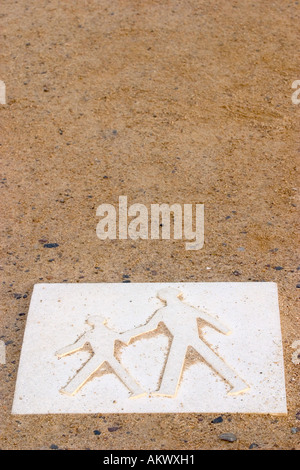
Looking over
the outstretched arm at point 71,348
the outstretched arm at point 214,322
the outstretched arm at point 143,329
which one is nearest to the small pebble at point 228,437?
the outstretched arm at point 214,322

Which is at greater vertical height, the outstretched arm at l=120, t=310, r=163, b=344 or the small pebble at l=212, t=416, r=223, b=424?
the outstretched arm at l=120, t=310, r=163, b=344

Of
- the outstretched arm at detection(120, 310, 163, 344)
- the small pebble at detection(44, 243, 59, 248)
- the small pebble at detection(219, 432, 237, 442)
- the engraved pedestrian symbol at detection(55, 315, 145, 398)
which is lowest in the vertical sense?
the small pebble at detection(219, 432, 237, 442)

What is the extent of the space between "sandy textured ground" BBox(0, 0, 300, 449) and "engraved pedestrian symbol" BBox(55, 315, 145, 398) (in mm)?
148

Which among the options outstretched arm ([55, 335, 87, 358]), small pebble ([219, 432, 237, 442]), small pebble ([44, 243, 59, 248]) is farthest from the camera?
small pebble ([44, 243, 59, 248])

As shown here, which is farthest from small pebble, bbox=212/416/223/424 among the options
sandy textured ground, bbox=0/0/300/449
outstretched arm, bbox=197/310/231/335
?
outstretched arm, bbox=197/310/231/335

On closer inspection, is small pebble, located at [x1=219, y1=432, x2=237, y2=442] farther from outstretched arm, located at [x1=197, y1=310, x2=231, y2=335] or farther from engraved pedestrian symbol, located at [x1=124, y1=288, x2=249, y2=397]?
outstretched arm, located at [x1=197, y1=310, x2=231, y2=335]

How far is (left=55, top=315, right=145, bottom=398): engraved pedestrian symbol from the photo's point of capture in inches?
116

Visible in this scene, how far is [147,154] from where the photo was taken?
14.9 ft

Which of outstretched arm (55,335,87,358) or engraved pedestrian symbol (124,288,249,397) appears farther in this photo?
outstretched arm (55,335,87,358)

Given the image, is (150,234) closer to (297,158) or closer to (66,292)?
(66,292)

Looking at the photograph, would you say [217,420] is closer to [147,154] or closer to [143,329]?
[143,329]

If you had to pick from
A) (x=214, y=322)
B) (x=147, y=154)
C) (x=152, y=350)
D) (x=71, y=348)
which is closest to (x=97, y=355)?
(x=71, y=348)
